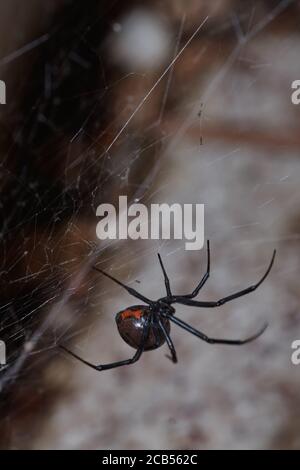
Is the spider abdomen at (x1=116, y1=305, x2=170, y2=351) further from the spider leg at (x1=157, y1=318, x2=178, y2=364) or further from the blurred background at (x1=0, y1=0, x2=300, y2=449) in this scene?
the blurred background at (x1=0, y1=0, x2=300, y2=449)

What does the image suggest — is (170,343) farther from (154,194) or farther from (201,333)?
(154,194)

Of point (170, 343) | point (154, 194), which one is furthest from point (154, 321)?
point (154, 194)

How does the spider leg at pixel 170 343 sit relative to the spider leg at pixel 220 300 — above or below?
below

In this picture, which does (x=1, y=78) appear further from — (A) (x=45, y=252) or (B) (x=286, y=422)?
(B) (x=286, y=422)

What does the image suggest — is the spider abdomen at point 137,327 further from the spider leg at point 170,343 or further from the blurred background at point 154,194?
the blurred background at point 154,194

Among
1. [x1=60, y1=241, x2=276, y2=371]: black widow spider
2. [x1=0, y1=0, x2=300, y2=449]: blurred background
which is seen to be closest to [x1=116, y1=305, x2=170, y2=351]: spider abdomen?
[x1=60, y1=241, x2=276, y2=371]: black widow spider

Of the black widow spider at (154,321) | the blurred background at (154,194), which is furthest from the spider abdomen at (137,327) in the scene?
the blurred background at (154,194)
